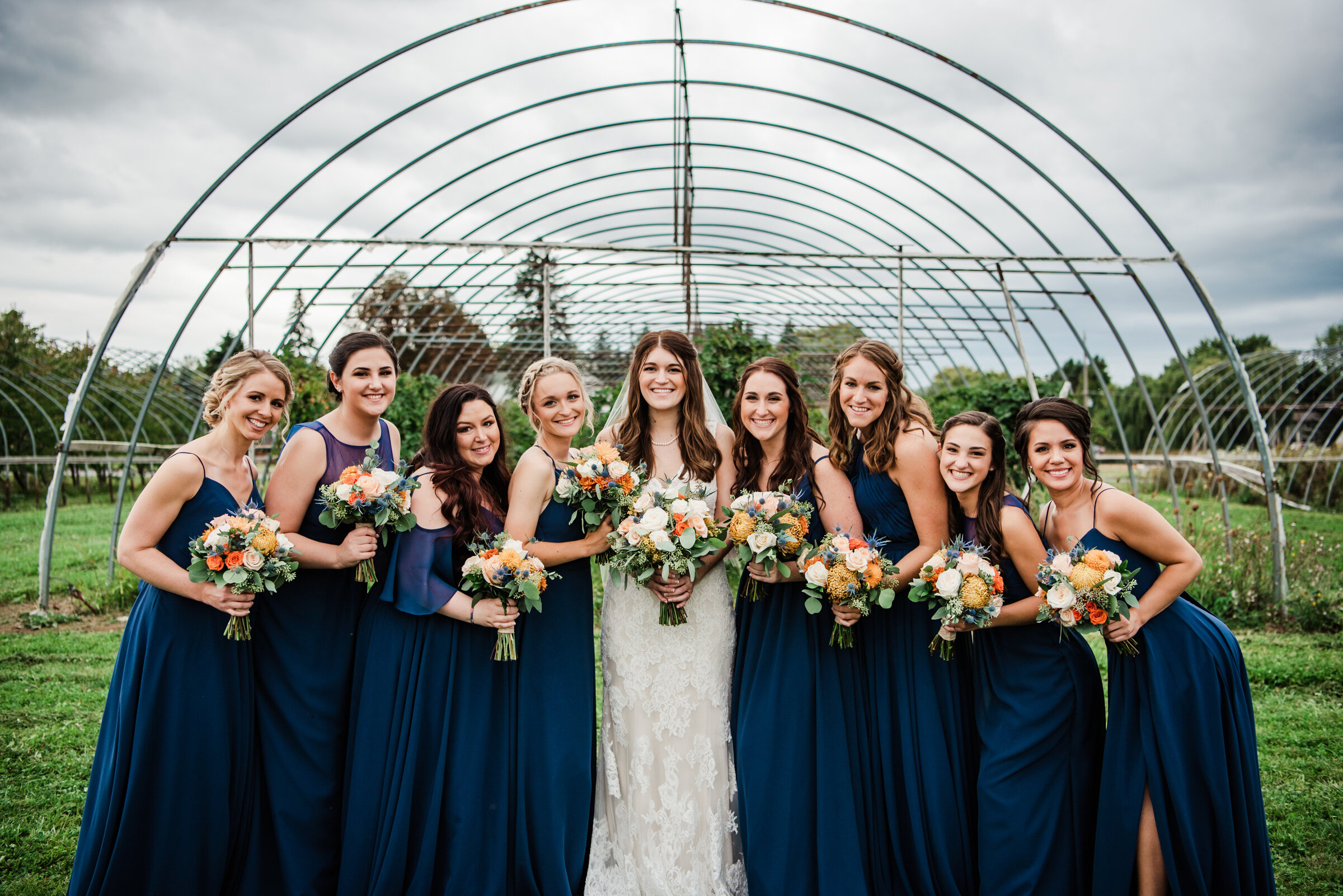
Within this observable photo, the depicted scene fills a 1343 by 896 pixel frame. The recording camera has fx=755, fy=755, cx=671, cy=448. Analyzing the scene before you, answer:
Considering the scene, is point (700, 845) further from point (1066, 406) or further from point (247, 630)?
point (1066, 406)

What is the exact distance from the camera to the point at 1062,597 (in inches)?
127

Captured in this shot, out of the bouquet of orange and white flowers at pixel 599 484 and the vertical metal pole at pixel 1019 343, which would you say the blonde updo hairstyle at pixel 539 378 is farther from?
the vertical metal pole at pixel 1019 343

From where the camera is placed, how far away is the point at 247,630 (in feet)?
11.4

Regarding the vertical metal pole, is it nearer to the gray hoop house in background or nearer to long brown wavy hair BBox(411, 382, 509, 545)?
the gray hoop house in background

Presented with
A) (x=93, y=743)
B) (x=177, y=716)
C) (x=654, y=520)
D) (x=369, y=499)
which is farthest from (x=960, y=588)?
(x=93, y=743)

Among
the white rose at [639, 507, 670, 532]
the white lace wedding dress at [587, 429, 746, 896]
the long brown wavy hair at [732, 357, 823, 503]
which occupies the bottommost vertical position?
the white lace wedding dress at [587, 429, 746, 896]

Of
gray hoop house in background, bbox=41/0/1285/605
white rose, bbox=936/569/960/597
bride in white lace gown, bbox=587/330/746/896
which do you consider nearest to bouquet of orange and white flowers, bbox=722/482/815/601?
bride in white lace gown, bbox=587/330/746/896

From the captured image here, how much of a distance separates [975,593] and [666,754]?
1.70 m

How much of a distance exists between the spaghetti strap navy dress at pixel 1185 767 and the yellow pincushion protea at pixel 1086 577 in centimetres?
49

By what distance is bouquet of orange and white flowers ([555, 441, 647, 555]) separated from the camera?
3.64 meters

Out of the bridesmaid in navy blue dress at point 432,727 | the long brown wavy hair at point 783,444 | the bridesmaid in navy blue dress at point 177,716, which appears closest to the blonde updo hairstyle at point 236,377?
the bridesmaid in navy blue dress at point 177,716

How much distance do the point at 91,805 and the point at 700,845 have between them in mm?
2778

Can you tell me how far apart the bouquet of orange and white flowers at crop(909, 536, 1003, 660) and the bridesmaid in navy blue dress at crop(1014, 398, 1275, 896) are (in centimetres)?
57

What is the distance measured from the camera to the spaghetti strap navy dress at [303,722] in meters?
3.55
